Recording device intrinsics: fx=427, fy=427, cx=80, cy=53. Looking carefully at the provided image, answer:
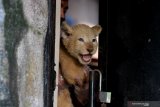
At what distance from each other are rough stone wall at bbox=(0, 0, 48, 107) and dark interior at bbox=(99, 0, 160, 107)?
2.33 ft

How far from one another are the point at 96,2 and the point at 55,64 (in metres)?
0.70

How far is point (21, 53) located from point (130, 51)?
2.64ft

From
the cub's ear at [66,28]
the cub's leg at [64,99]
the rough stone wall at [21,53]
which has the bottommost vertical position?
the cub's leg at [64,99]

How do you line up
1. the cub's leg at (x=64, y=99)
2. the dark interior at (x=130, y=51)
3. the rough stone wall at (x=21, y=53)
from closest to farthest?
the rough stone wall at (x=21, y=53)
the cub's leg at (x=64, y=99)
the dark interior at (x=130, y=51)

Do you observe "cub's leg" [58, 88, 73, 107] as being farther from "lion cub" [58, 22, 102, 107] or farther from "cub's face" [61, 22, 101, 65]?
"cub's face" [61, 22, 101, 65]

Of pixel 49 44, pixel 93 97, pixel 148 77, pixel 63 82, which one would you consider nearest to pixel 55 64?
pixel 49 44

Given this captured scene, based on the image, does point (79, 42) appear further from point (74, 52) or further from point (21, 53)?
point (21, 53)

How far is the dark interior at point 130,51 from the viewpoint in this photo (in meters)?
1.85

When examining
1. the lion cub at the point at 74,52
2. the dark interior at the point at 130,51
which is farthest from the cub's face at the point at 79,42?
the dark interior at the point at 130,51

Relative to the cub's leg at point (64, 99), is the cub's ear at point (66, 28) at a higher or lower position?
higher

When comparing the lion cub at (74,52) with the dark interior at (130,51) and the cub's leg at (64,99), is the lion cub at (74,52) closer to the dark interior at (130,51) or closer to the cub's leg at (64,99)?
the cub's leg at (64,99)

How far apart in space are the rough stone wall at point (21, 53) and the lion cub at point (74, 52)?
35cm

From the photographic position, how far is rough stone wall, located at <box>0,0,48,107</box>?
3.76ft

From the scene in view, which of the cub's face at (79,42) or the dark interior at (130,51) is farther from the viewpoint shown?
the dark interior at (130,51)
